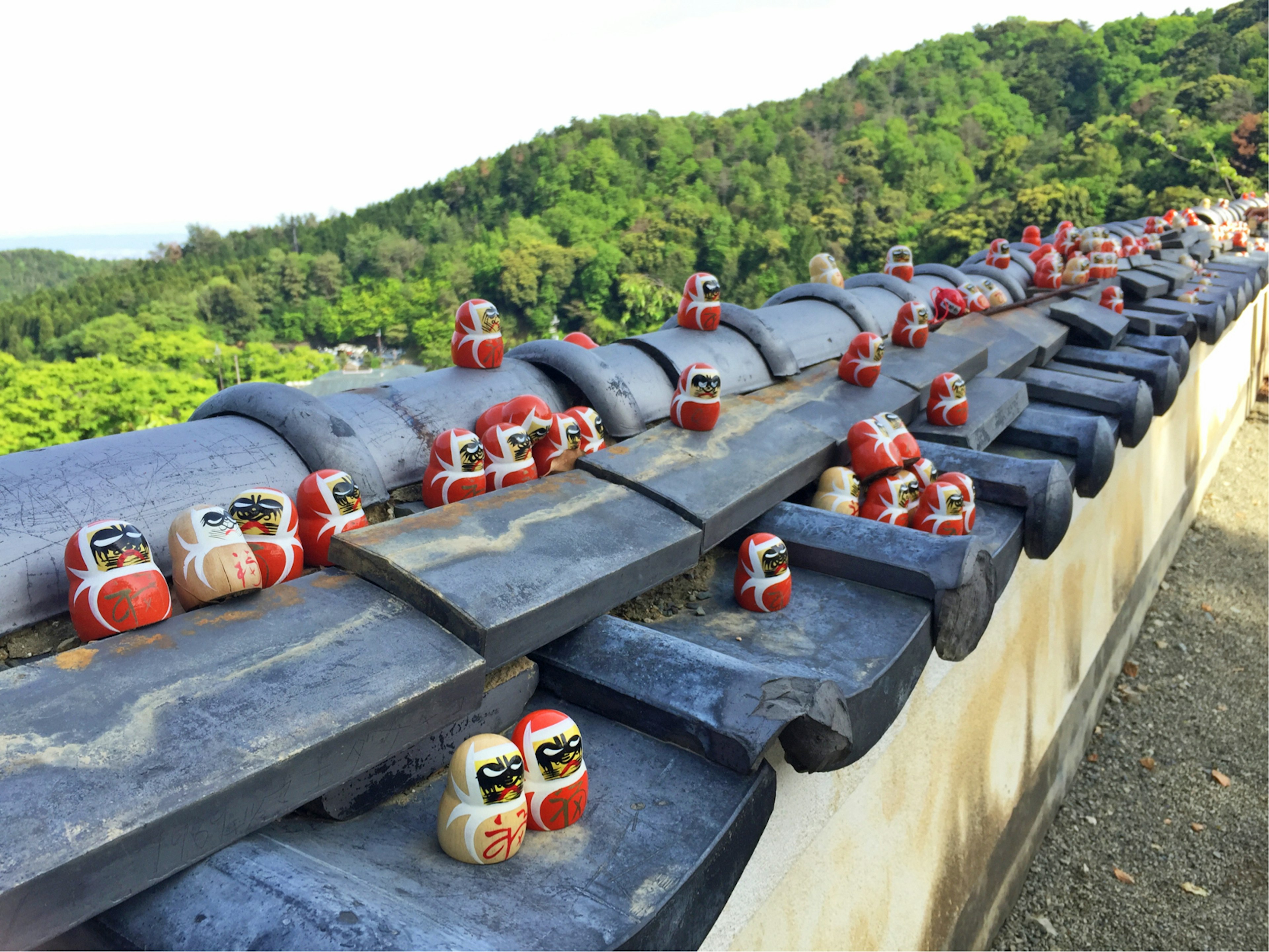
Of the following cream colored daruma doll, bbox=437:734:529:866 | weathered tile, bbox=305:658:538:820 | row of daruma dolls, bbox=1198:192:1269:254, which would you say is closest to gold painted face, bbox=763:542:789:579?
weathered tile, bbox=305:658:538:820

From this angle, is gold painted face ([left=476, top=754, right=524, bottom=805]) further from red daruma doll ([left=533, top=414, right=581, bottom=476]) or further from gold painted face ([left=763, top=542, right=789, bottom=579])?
red daruma doll ([left=533, top=414, right=581, bottom=476])

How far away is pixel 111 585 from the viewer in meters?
1.97

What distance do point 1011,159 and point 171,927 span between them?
3453 inches

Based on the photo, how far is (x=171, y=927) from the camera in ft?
4.85

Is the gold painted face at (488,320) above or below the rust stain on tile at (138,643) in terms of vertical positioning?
above

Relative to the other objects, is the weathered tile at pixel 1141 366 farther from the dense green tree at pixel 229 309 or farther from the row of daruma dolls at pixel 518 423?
the dense green tree at pixel 229 309

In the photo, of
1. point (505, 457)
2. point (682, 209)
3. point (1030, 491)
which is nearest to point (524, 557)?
point (505, 457)

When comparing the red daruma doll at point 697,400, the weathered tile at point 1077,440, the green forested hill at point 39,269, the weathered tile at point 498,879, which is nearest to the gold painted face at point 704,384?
the red daruma doll at point 697,400

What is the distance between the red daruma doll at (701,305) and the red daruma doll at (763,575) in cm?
219

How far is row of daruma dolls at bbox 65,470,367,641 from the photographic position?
1978 millimetres

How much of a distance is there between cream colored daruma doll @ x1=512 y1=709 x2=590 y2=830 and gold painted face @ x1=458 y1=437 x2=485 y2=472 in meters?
A: 1.16

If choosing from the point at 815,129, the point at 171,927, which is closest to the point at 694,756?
the point at 171,927

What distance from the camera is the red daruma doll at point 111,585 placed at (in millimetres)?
1971

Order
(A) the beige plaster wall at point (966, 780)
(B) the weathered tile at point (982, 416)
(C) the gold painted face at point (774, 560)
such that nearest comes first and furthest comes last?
(A) the beige plaster wall at point (966, 780) → (C) the gold painted face at point (774, 560) → (B) the weathered tile at point (982, 416)
